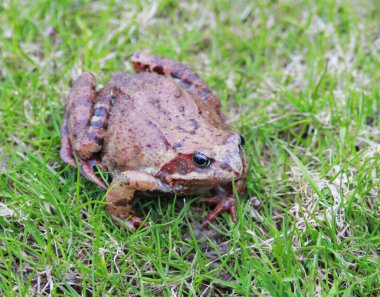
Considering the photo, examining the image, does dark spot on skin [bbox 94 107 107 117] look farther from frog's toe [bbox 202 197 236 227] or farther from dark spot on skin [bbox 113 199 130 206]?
frog's toe [bbox 202 197 236 227]

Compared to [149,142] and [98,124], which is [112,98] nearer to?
[98,124]

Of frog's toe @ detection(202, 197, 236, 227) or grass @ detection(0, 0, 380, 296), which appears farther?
frog's toe @ detection(202, 197, 236, 227)

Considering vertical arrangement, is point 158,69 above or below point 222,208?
above

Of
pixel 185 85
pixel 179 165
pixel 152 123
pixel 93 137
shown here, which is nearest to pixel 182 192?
pixel 179 165

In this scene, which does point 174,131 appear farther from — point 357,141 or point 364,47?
point 364,47

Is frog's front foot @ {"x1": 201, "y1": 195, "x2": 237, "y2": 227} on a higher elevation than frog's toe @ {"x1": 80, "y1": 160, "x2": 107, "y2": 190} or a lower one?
lower

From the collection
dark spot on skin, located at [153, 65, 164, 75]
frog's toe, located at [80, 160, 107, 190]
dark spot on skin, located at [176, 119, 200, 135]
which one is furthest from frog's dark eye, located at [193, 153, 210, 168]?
dark spot on skin, located at [153, 65, 164, 75]

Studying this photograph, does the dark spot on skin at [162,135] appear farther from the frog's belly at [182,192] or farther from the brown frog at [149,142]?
the frog's belly at [182,192]
